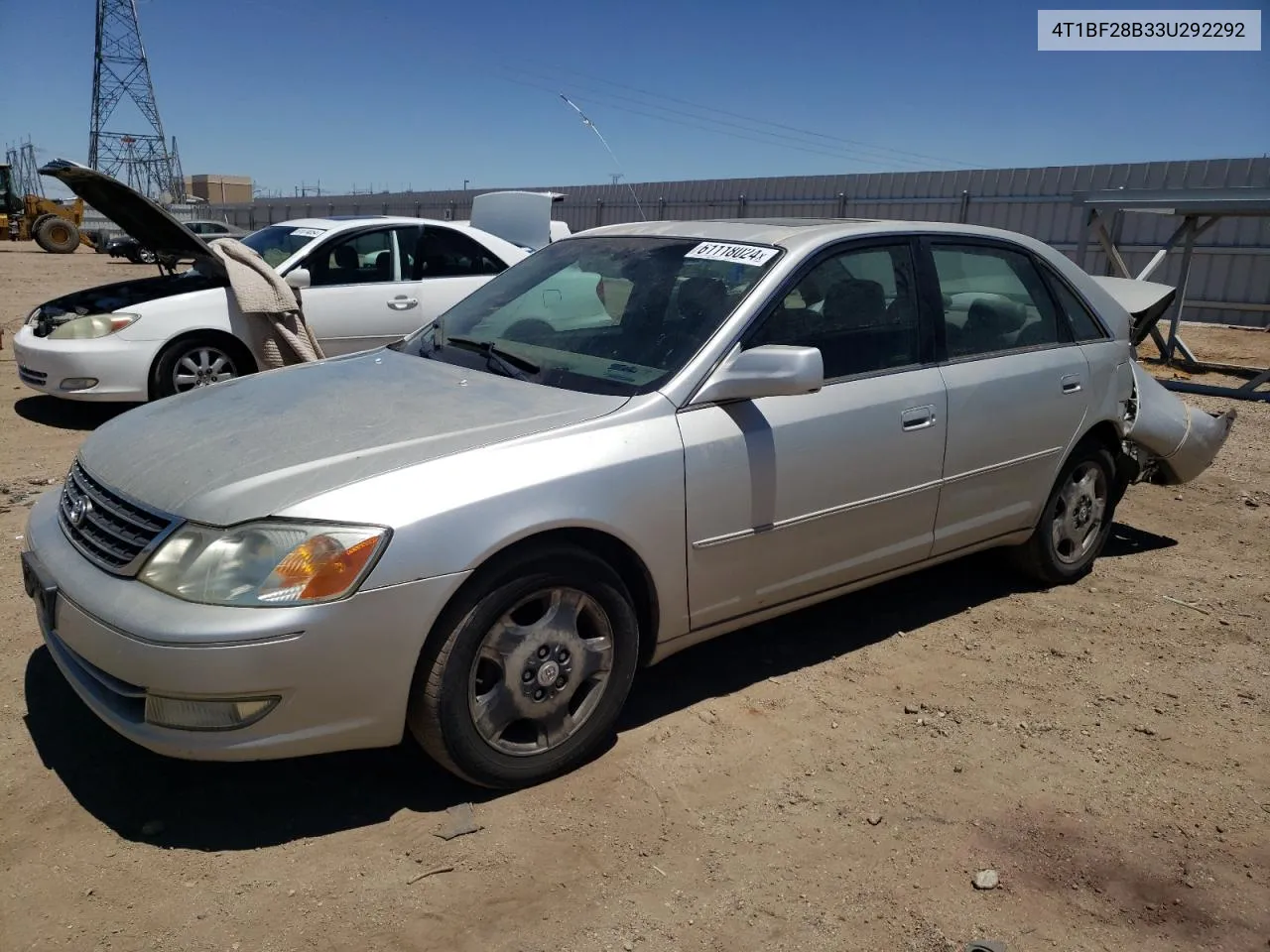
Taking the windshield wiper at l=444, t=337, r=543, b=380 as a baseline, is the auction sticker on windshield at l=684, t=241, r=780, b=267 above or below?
above

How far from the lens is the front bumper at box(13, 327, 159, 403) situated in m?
7.18

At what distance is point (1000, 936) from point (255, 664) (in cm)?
200

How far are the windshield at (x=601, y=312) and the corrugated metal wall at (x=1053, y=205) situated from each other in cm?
1044

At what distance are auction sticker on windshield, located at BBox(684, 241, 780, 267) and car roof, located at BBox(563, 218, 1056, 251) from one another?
5 cm

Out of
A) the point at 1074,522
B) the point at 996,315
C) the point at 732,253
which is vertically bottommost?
the point at 1074,522

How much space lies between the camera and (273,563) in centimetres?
263

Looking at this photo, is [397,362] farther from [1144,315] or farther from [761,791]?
[1144,315]

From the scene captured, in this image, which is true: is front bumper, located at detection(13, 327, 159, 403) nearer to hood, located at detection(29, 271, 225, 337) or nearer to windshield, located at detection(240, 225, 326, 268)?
hood, located at detection(29, 271, 225, 337)

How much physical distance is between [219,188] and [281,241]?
57.4 m

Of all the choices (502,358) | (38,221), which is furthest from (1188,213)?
(38,221)

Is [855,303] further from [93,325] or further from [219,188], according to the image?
[219,188]

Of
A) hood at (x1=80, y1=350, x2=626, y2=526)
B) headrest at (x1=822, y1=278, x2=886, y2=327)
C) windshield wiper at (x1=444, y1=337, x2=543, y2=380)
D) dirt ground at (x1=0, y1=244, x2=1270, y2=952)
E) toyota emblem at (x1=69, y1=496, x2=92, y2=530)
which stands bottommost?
dirt ground at (x1=0, y1=244, x2=1270, y2=952)

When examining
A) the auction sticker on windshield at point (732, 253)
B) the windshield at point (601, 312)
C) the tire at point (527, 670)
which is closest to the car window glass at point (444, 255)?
the windshield at point (601, 312)

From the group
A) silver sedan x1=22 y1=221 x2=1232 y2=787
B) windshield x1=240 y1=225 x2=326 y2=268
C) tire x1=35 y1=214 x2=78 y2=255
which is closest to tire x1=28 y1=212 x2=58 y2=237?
tire x1=35 y1=214 x2=78 y2=255
